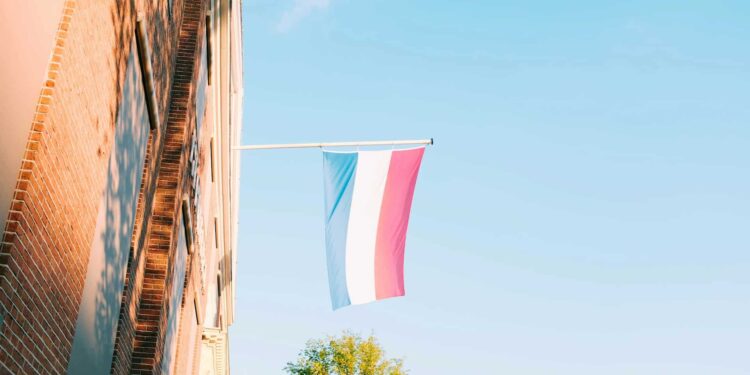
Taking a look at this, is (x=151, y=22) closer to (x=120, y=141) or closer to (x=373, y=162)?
(x=120, y=141)

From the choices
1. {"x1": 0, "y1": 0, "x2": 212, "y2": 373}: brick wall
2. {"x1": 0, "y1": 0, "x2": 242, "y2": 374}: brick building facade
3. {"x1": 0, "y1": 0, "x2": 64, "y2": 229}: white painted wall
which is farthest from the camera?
{"x1": 0, "y1": 0, "x2": 212, "y2": 373}: brick wall

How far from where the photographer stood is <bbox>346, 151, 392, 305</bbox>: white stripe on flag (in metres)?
15.2

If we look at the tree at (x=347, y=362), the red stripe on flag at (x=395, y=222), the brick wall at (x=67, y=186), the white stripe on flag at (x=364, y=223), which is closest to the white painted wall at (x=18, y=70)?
the brick wall at (x=67, y=186)

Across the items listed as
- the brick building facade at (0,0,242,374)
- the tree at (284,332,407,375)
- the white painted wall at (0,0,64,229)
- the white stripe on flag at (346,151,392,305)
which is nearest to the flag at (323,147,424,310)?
the white stripe on flag at (346,151,392,305)

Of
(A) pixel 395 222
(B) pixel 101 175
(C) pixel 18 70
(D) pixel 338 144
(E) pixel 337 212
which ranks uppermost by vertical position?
A: (D) pixel 338 144

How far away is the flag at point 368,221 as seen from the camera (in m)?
15.3

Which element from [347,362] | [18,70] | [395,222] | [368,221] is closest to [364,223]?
[368,221]

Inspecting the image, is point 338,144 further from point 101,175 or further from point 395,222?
point 101,175

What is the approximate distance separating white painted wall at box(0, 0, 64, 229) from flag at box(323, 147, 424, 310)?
10.1m

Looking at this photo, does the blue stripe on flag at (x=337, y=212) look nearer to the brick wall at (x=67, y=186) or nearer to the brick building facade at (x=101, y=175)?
the brick building facade at (x=101, y=175)

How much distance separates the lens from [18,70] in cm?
512

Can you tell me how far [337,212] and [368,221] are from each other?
0.67m

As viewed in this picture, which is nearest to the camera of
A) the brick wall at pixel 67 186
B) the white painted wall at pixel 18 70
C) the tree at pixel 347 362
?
the white painted wall at pixel 18 70

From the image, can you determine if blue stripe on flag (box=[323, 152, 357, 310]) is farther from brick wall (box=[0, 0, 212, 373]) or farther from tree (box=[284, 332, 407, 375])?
tree (box=[284, 332, 407, 375])
